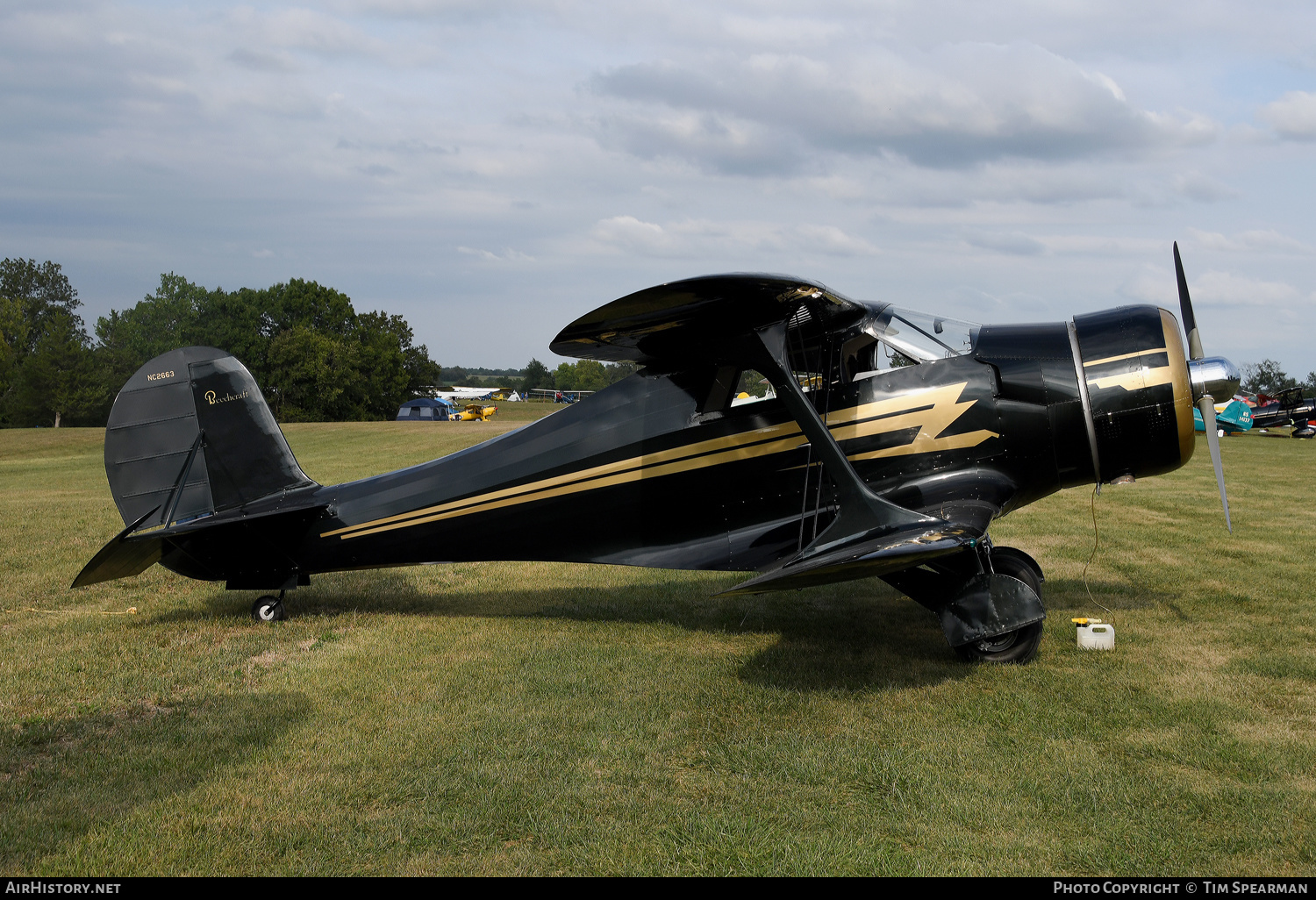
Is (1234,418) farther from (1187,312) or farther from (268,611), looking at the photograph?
(268,611)

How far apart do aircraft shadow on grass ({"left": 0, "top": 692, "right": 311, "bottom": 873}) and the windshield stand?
15.9 ft

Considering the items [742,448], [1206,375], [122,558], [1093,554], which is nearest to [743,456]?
[742,448]

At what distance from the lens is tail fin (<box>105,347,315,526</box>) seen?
7.39 metres

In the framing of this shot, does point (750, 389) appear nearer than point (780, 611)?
Yes

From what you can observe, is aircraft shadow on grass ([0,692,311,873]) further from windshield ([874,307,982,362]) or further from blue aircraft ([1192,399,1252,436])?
blue aircraft ([1192,399,1252,436])

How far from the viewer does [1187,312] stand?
6754 millimetres

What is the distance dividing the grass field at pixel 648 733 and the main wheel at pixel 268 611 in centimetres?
16

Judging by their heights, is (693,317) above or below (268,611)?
above

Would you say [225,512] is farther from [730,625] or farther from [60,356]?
[60,356]

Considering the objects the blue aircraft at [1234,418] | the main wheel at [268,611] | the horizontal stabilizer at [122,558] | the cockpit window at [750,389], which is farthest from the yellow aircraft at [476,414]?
the cockpit window at [750,389]

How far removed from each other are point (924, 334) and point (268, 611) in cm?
602

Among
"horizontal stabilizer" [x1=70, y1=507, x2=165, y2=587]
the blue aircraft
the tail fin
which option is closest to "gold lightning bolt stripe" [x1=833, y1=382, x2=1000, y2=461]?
the tail fin
